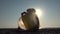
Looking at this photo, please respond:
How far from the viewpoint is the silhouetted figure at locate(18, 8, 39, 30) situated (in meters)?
1.68

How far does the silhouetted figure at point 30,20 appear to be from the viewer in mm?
1679

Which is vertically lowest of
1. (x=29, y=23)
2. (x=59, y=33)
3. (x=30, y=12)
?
(x=59, y=33)

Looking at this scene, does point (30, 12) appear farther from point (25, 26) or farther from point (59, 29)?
point (59, 29)

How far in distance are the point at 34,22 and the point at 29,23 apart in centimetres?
7

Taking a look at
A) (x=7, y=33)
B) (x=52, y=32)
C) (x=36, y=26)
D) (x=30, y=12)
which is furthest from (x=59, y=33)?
(x=7, y=33)

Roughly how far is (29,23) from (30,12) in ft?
0.54

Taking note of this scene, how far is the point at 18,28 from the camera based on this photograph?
1737 mm

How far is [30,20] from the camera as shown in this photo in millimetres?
1721

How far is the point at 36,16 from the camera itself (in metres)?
1.79

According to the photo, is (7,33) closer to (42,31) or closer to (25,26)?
(25,26)

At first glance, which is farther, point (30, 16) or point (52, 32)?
point (30, 16)

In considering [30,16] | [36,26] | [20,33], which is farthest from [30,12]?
[20,33]

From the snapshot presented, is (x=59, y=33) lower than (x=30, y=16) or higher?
lower

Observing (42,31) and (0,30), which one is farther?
(0,30)
